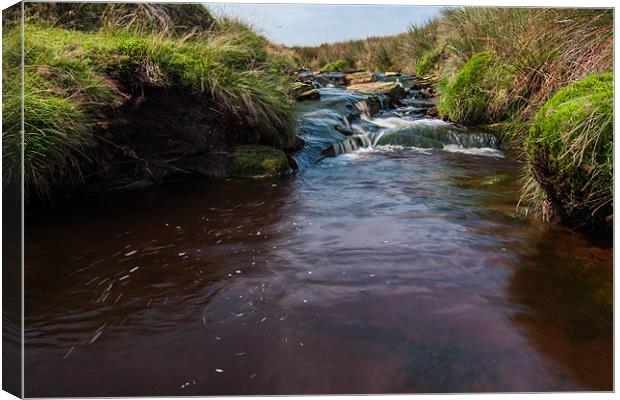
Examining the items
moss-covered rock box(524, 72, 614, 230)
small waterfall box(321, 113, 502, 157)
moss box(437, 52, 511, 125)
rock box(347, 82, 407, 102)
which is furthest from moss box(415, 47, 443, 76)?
moss-covered rock box(524, 72, 614, 230)

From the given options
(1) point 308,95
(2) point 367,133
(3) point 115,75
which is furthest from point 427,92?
(3) point 115,75

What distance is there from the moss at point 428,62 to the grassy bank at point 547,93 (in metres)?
2.42

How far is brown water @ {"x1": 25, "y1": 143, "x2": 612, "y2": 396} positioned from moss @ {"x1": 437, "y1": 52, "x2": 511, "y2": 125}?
2845 millimetres

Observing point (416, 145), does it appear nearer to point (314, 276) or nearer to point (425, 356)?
point (314, 276)

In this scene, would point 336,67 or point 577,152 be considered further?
point 336,67

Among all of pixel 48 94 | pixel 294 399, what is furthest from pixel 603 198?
pixel 48 94

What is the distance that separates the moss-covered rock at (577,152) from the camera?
2084 mm

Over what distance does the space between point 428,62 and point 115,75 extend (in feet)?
25.7

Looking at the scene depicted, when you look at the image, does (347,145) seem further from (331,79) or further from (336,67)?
(336,67)

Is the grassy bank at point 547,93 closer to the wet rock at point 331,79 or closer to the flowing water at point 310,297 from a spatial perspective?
the flowing water at point 310,297

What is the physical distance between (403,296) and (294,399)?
0.68 metres

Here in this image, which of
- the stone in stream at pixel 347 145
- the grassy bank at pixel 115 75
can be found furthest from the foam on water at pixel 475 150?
the grassy bank at pixel 115 75

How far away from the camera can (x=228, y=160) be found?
13.8 ft

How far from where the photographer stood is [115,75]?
3.73 meters
